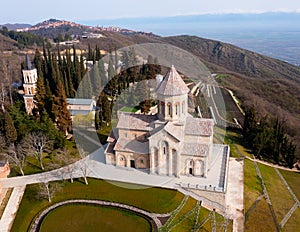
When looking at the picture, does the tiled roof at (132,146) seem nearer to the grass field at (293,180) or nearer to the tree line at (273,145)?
the tree line at (273,145)

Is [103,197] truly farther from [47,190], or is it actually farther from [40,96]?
[40,96]

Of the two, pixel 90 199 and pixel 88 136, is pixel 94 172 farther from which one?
pixel 88 136

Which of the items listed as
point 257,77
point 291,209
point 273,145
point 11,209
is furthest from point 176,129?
point 257,77

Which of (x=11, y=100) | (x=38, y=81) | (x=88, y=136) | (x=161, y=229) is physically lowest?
(x=161, y=229)

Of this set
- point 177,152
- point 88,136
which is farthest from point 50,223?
point 88,136

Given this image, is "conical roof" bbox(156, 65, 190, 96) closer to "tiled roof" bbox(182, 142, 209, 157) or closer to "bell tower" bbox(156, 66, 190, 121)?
"bell tower" bbox(156, 66, 190, 121)

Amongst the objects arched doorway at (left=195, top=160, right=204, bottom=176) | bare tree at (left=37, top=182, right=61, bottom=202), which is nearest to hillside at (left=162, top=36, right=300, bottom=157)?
arched doorway at (left=195, top=160, right=204, bottom=176)
